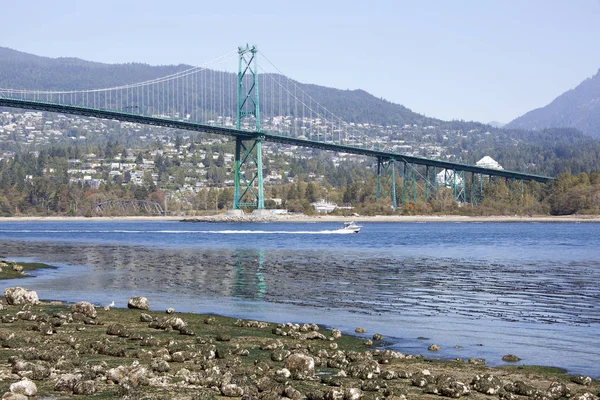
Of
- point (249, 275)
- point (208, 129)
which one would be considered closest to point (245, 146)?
point (208, 129)

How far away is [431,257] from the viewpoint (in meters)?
38.1

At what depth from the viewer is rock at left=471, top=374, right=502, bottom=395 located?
10.3 meters

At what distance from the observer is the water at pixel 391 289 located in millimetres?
15023

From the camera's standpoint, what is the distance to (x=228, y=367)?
1098cm

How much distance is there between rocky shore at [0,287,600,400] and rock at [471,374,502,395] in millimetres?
13

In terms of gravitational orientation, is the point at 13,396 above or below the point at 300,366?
above

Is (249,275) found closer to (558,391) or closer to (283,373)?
(283,373)

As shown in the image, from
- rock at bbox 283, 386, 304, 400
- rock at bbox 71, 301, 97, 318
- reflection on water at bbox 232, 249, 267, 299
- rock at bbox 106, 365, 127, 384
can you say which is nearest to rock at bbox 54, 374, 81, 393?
rock at bbox 106, 365, 127, 384

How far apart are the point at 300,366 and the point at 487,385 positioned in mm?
2276

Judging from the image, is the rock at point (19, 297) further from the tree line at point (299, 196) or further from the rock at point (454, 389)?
the tree line at point (299, 196)

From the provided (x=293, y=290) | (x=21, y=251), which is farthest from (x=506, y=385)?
(x=21, y=251)

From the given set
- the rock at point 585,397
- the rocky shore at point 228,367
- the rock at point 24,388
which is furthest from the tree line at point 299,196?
the rock at point 24,388

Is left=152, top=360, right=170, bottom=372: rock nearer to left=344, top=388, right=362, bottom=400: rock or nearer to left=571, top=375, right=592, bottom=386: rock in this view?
left=344, top=388, right=362, bottom=400: rock

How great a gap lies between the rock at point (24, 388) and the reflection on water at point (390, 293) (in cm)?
638
